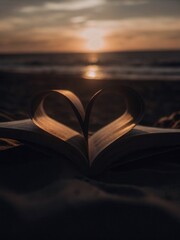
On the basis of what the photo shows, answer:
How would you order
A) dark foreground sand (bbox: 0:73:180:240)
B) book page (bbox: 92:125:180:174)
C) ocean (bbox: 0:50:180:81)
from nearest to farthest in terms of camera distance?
dark foreground sand (bbox: 0:73:180:240), book page (bbox: 92:125:180:174), ocean (bbox: 0:50:180:81)

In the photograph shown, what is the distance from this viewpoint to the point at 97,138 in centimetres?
297

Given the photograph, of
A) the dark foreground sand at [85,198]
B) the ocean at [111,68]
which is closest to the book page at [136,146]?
the dark foreground sand at [85,198]

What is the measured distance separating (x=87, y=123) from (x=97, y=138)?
0.32 m

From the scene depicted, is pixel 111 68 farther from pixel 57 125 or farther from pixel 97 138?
pixel 97 138

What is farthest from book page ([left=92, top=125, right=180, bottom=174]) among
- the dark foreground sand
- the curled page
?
the curled page

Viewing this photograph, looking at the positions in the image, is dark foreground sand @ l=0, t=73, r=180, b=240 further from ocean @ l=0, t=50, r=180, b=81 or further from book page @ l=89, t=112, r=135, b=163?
ocean @ l=0, t=50, r=180, b=81

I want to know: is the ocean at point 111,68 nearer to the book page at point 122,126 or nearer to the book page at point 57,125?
the book page at point 122,126

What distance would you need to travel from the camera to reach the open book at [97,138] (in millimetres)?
2645

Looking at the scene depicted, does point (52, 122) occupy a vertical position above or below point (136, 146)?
above

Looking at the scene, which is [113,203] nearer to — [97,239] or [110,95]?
[97,239]

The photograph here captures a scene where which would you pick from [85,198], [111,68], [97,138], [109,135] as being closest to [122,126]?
[109,135]

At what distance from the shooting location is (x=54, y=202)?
226 cm

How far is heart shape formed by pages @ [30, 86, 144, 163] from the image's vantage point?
2.69m

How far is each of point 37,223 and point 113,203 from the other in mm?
521
